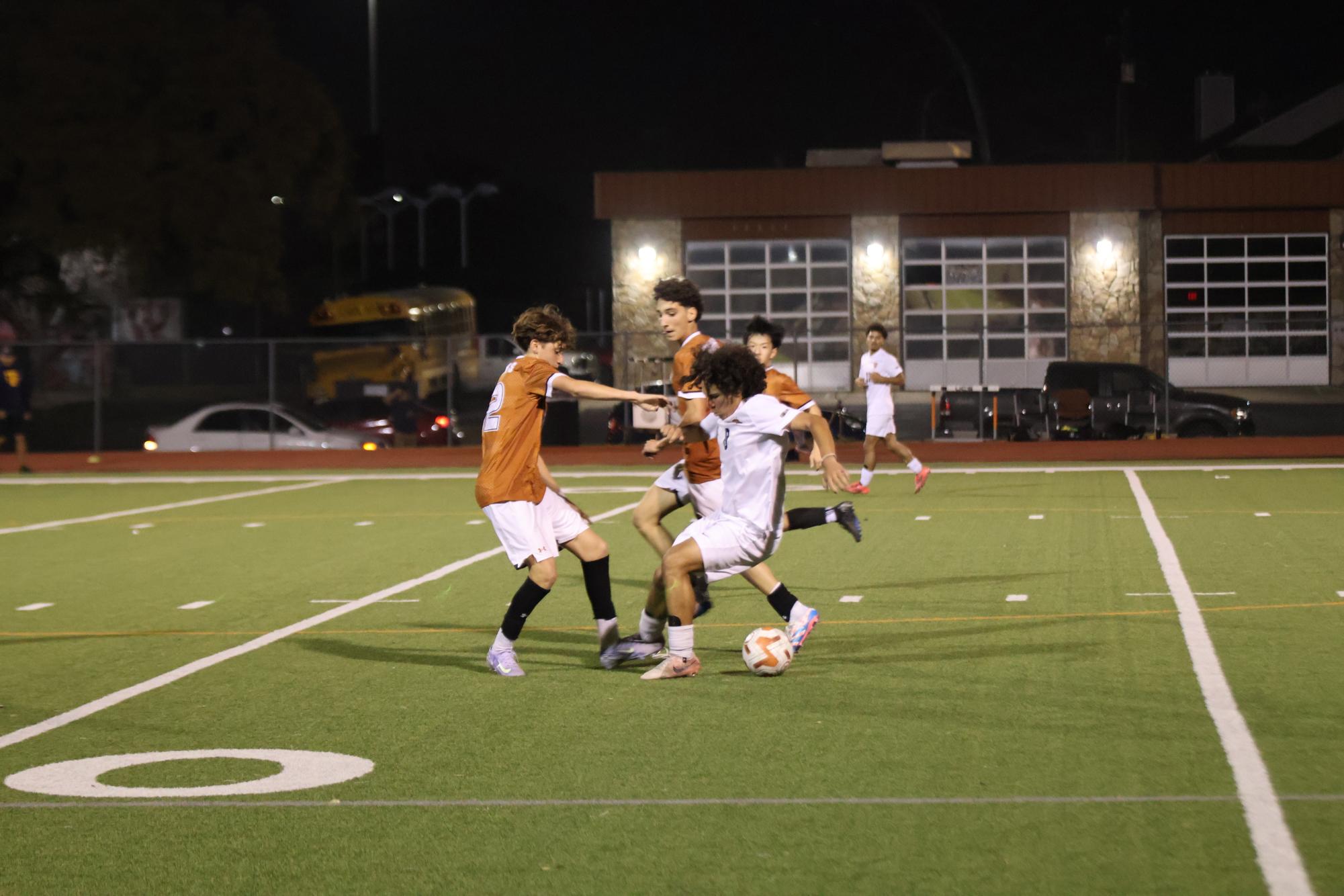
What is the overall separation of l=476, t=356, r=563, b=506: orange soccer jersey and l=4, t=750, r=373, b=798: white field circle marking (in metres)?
1.86

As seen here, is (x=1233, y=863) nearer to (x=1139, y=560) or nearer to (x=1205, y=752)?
(x=1205, y=752)

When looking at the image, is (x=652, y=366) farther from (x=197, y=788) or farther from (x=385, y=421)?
(x=197, y=788)

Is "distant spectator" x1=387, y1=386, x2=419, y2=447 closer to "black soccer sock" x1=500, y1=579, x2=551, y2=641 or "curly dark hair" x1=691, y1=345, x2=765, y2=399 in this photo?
"black soccer sock" x1=500, y1=579, x2=551, y2=641

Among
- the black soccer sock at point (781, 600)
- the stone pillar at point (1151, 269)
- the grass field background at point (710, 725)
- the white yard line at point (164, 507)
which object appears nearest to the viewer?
the grass field background at point (710, 725)

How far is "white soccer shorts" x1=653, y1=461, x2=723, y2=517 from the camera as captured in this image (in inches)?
385

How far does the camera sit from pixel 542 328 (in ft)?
28.4

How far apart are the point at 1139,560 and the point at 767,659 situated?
5585 millimetres

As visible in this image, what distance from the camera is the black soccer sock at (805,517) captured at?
10.1m

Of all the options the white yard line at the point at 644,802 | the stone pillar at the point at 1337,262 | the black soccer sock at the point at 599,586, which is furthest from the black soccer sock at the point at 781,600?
the stone pillar at the point at 1337,262

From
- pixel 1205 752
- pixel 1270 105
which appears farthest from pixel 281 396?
pixel 1205 752

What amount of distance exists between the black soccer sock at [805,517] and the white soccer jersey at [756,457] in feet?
5.05

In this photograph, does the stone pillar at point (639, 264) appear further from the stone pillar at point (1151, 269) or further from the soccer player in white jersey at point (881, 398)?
the soccer player in white jersey at point (881, 398)

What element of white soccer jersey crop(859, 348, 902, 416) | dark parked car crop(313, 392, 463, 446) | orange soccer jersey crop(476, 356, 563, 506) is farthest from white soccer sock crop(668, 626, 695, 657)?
dark parked car crop(313, 392, 463, 446)

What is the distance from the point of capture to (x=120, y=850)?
564cm
